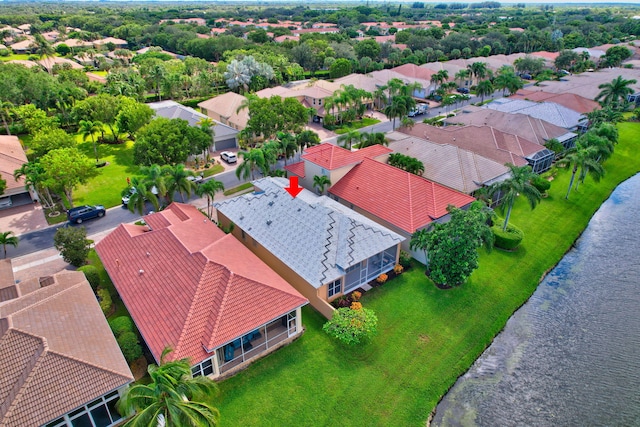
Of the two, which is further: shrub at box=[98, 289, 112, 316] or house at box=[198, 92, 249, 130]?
house at box=[198, 92, 249, 130]

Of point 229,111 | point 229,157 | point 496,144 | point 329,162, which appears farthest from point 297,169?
point 496,144

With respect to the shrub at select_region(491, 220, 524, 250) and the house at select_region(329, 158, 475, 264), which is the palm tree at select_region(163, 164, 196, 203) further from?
the shrub at select_region(491, 220, 524, 250)

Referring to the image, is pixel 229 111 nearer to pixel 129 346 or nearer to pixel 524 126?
pixel 524 126

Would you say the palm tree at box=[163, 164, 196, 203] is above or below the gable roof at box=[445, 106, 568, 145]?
above

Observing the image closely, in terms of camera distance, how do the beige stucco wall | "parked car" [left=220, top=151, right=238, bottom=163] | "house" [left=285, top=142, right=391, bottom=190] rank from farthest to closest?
"parked car" [left=220, top=151, right=238, bottom=163] → "house" [left=285, top=142, right=391, bottom=190] → the beige stucco wall

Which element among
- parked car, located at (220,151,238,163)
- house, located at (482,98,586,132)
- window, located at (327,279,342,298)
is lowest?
parked car, located at (220,151,238,163)

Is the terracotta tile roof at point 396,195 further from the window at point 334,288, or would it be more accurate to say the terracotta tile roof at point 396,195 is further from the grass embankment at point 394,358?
the window at point 334,288

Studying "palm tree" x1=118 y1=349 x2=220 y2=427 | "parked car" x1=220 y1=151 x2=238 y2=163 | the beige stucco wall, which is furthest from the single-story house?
"palm tree" x1=118 y1=349 x2=220 y2=427
